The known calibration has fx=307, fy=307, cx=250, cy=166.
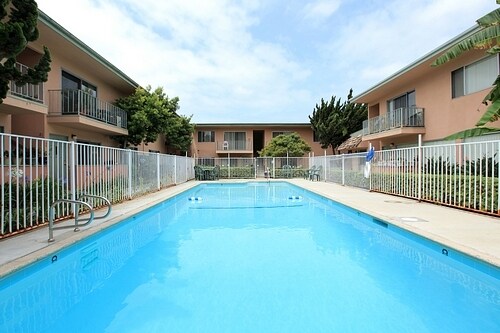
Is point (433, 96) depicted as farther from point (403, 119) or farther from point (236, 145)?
point (236, 145)

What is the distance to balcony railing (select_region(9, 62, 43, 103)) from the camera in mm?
10584

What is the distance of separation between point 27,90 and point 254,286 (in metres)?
11.9

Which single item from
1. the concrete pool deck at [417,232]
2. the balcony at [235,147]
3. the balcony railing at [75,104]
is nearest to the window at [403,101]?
the concrete pool deck at [417,232]

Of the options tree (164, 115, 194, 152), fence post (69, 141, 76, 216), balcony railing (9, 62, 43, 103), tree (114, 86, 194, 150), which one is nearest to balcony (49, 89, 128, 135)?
balcony railing (9, 62, 43, 103)

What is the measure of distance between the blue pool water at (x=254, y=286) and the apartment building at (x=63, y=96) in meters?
8.08

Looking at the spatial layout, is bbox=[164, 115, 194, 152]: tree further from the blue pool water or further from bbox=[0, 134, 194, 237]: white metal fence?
the blue pool water

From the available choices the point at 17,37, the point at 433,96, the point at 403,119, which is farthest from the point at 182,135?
the point at 17,37

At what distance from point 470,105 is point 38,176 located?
15.2 meters

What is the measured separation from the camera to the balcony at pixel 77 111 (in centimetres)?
1309

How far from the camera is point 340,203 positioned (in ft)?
35.2

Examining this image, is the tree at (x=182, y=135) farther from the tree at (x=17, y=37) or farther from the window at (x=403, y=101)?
the tree at (x=17, y=37)

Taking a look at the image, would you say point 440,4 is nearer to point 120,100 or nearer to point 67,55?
point 67,55

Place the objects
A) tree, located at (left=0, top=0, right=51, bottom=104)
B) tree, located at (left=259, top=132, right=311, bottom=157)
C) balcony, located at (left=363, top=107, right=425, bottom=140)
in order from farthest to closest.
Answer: tree, located at (left=259, top=132, right=311, bottom=157)
balcony, located at (left=363, top=107, right=425, bottom=140)
tree, located at (left=0, top=0, right=51, bottom=104)

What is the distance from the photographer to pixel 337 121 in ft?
94.3
